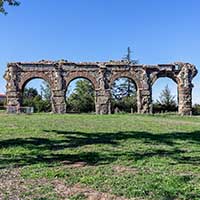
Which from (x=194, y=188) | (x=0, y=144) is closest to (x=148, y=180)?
(x=194, y=188)

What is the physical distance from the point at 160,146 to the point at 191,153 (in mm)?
1405

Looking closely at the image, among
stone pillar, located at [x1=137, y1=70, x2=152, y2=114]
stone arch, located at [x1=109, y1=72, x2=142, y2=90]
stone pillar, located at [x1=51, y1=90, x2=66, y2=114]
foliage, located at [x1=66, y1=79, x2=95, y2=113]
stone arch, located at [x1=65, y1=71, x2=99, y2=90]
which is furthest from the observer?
foliage, located at [x1=66, y1=79, x2=95, y2=113]

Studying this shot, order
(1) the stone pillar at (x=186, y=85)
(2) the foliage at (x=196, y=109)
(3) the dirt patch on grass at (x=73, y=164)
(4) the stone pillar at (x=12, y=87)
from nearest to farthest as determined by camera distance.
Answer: (3) the dirt patch on grass at (x=73, y=164) < (4) the stone pillar at (x=12, y=87) < (1) the stone pillar at (x=186, y=85) < (2) the foliage at (x=196, y=109)

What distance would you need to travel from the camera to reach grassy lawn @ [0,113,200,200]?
221 inches

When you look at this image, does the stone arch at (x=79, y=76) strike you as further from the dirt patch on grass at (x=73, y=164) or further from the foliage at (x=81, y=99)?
the dirt patch on grass at (x=73, y=164)

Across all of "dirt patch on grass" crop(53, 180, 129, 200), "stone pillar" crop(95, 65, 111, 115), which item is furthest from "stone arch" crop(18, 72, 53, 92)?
"dirt patch on grass" crop(53, 180, 129, 200)

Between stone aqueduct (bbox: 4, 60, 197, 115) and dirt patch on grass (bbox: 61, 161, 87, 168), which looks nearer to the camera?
dirt patch on grass (bbox: 61, 161, 87, 168)

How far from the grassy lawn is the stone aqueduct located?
62.4 ft

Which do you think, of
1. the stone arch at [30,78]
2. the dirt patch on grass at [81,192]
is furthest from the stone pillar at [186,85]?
the dirt patch on grass at [81,192]

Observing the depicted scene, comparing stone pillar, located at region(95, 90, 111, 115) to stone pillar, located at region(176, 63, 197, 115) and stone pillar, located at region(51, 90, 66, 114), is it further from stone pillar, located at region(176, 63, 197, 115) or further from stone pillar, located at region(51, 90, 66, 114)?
stone pillar, located at region(176, 63, 197, 115)

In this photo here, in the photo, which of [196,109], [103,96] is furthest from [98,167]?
[196,109]

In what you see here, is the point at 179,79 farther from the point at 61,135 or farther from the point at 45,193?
the point at 45,193

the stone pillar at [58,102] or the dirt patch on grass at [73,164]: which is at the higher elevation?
the stone pillar at [58,102]

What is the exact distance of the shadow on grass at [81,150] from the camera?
8203mm
